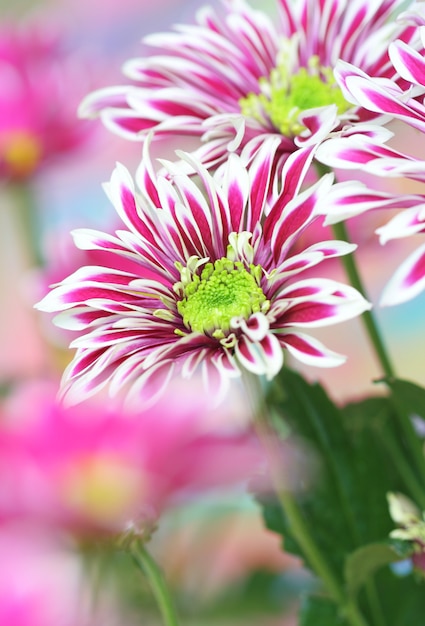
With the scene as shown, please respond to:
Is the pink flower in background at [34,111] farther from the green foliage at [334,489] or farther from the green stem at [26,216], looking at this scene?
the green foliage at [334,489]

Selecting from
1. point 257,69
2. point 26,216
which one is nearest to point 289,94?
point 257,69

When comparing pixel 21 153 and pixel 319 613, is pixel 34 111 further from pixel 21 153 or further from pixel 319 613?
pixel 319 613

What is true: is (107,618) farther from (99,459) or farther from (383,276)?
(383,276)

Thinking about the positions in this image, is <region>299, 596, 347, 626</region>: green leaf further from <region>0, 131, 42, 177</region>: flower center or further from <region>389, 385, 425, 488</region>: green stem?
<region>0, 131, 42, 177</region>: flower center

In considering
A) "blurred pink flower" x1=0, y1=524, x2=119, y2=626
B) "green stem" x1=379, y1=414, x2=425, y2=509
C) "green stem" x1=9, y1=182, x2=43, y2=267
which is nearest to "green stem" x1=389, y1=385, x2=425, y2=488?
"green stem" x1=379, y1=414, x2=425, y2=509

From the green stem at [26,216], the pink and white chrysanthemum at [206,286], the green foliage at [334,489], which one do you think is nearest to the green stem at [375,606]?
the green foliage at [334,489]

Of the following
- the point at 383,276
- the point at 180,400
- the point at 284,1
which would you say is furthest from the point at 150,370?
the point at 383,276

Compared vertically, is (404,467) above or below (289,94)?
below
